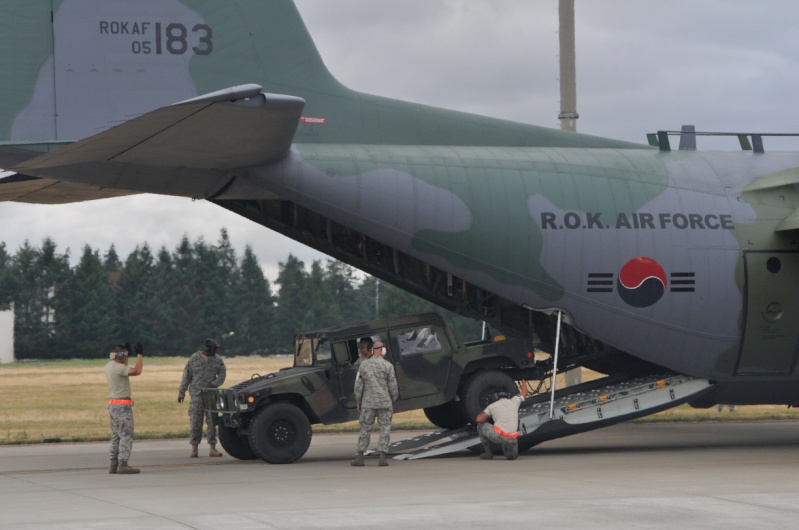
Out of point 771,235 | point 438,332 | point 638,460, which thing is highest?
point 771,235

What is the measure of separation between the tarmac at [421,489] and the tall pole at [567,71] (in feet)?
25.7

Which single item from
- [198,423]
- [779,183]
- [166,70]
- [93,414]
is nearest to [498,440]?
[198,423]

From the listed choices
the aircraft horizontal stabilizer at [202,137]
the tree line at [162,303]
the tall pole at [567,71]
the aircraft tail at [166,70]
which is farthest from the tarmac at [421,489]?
the tree line at [162,303]

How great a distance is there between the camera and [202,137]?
14539 mm

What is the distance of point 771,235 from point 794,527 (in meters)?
8.78

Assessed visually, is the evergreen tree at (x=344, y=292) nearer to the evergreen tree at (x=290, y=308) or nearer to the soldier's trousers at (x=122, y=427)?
the evergreen tree at (x=290, y=308)

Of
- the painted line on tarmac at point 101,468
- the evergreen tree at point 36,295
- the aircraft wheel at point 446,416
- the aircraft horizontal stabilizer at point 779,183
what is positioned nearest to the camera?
the painted line on tarmac at point 101,468

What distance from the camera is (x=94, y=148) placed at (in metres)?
14.6

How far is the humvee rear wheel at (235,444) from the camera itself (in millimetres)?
17234

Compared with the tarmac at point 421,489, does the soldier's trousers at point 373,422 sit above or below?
above

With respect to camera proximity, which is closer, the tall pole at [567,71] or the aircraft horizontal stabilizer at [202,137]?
the aircraft horizontal stabilizer at [202,137]

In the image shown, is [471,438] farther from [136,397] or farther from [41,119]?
[136,397]

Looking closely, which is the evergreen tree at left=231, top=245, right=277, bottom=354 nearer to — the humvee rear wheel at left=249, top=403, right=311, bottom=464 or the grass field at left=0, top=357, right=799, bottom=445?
the grass field at left=0, top=357, right=799, bottom=445

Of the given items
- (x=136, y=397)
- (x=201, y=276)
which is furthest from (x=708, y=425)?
(x=201, y=276)
